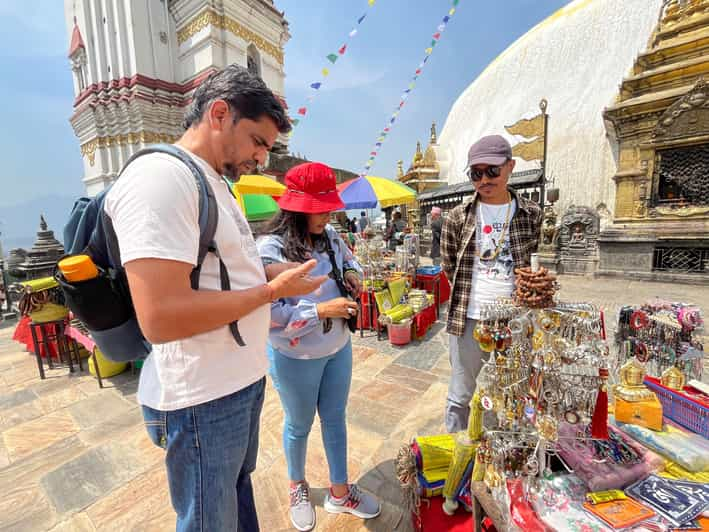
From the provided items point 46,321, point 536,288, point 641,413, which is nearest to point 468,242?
point 536,288

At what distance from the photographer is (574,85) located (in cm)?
1273

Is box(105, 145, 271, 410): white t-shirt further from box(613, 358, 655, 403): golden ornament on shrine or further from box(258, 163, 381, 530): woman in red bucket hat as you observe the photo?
box(613, 358, 655, 403): golden ornament on shrine

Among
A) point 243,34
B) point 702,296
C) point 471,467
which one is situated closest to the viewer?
point 471,467

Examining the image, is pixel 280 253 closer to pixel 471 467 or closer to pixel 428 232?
pixel 471 467

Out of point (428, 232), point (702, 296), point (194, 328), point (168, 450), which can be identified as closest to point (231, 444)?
point (168, 450)

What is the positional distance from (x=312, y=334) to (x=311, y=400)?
348mm

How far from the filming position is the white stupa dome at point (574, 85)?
11125 millimetres

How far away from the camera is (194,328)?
2.81 ft

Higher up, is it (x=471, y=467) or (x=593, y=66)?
(x=593, y=66)

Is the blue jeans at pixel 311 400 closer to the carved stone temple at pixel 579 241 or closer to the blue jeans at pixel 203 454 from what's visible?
the blue jeans at pixel 203 454

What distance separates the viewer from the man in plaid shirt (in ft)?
6.25

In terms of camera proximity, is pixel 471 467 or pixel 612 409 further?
pixel 612 409

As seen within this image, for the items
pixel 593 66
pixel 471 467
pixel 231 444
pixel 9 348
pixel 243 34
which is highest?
pixel 243 34

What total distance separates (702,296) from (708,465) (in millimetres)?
7104
